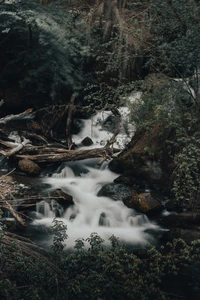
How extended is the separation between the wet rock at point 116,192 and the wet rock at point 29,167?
1.57 meters

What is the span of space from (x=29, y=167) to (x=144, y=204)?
111 inches

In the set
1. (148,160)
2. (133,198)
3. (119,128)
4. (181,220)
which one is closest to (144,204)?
(133,198)

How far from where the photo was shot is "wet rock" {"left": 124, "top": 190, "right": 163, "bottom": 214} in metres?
7.11

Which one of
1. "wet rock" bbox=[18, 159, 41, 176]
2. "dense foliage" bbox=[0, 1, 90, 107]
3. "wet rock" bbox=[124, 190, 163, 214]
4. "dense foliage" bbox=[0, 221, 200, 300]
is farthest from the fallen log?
"dense foliage" bbox=[0, 221, 200, 300]

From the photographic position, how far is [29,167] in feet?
27.5

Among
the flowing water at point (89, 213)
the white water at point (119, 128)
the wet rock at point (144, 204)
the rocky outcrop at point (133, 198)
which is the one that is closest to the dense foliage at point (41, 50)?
the white water at point (119, 128)

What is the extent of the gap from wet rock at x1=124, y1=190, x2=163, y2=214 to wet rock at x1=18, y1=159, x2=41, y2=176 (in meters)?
2.30

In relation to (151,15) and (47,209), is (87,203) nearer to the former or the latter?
(47,209)

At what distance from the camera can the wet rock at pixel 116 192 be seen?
7527mm

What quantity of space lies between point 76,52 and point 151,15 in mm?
3452

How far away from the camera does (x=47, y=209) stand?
6992mm

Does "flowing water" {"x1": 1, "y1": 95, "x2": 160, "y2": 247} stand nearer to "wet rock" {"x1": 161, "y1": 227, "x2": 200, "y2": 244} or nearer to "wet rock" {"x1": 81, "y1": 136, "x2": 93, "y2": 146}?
"wet rock" {"x1": 161, "y1": 227, "x2": 200, "y2": 244}

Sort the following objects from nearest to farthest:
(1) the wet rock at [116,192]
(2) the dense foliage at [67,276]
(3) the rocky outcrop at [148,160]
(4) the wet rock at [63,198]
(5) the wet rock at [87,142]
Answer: (2) the dense foliage at [67,276] → (4) the wet rock at [63,198] → (1) the wet rock at [116,192] → (3) the rocky outcrop at [148,160] → (5) the wet rock at [87,142]

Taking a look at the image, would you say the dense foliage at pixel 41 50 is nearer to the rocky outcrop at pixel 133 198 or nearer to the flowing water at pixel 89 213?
the flowing water at pixel 89 213
